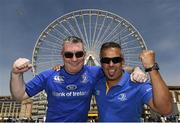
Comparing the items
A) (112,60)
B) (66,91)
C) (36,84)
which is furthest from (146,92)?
(36,84)

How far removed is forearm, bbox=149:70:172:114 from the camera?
3.98m

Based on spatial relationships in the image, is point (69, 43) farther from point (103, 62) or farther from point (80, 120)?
point (80, 120)

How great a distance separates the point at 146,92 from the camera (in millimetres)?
4332

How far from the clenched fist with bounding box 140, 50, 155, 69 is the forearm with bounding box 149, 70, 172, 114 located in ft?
0.36

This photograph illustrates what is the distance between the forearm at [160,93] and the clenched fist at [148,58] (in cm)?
11

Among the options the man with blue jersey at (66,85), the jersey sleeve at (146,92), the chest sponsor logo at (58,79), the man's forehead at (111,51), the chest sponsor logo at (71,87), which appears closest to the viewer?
the jersey sleeve at (146,92)

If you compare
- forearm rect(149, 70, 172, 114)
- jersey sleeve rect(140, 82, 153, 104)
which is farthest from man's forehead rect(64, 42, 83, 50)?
forearm rect(149, 70, 172, 114)

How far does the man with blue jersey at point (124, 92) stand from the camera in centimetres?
404

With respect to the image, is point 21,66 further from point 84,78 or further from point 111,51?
point 111,51

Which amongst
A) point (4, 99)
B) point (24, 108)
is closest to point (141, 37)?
point (24, 108)

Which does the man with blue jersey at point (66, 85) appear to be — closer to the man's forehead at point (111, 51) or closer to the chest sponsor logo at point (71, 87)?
the chest sponsor logo at point (71, 87)

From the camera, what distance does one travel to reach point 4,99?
107250 mm

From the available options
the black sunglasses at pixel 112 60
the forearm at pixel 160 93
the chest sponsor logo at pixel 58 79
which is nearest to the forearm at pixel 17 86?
the chest sponsor logo at pixel 58 79

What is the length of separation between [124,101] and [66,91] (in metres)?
0.86
